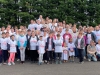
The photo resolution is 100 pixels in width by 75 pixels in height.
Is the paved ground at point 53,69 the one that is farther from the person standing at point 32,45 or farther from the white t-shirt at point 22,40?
the white t-shirt at point 22,40

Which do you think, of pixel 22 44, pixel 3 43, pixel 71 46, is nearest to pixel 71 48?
pixel 71 46

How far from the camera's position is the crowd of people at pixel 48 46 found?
12.4 m

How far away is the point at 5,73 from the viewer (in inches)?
403

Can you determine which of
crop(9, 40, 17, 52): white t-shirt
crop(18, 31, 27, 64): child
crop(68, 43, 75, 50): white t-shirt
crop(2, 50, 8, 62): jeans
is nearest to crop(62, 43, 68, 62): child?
crop(68, 43, 75, 50): white t-shirt

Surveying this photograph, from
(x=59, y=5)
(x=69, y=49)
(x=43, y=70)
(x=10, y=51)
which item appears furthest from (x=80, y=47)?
(x=59, y=5)

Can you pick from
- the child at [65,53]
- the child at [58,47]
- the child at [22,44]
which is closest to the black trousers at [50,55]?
the child at [58,47]

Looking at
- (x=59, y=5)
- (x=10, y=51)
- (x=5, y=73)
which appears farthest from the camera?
(x=59, y=5)

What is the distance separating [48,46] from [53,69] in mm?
1883

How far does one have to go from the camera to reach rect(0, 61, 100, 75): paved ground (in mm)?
10227

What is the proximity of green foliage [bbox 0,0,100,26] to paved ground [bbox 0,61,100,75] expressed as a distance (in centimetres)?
843

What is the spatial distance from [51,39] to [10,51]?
236 centimetres

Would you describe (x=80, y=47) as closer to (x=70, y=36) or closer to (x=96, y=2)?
(x=70, y=36)

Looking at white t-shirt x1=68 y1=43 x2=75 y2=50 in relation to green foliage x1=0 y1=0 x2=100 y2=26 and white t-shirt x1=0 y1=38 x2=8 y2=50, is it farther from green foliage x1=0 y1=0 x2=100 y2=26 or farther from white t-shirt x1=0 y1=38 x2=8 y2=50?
green foliage x1=0 y1=0 x2=100 y2=26

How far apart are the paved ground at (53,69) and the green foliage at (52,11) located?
8432mm
